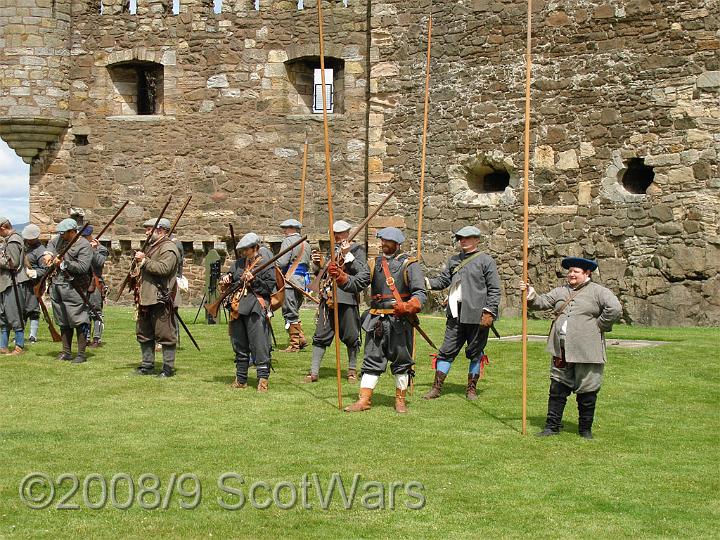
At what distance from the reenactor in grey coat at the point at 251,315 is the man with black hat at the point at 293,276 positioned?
7.77 ft

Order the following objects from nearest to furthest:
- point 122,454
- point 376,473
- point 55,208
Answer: point 376,473 < point 122,454 < point 55,208

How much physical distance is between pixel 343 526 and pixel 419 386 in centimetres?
486

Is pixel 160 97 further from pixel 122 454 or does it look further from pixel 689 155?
pixel 122 454

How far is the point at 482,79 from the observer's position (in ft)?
58.7

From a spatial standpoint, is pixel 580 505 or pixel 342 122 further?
pixel 342 122

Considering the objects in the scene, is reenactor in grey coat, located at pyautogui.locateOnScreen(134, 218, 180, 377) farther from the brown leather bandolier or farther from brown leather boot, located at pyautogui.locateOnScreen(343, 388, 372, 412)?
brown leather boot, located at pyautogui.locateOnScreen(343, 388, 372, 412)

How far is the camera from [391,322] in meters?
9.53

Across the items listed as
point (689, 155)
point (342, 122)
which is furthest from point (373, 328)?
point (342, 122)

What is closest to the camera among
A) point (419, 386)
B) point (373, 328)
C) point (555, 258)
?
point (373, 328)

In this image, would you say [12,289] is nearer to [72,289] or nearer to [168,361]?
[72,289]

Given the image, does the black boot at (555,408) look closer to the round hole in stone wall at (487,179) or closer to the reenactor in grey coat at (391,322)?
the reenactor in grey coat at (391,322)

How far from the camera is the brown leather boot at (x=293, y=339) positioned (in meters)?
13.6

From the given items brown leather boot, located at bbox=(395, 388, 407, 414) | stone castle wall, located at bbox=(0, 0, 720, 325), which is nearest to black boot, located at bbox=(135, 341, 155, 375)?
brown leather boot, located at bbox=(395, 388, 407, 414)

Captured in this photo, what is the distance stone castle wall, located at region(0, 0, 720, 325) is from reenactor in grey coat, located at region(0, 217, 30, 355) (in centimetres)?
763
